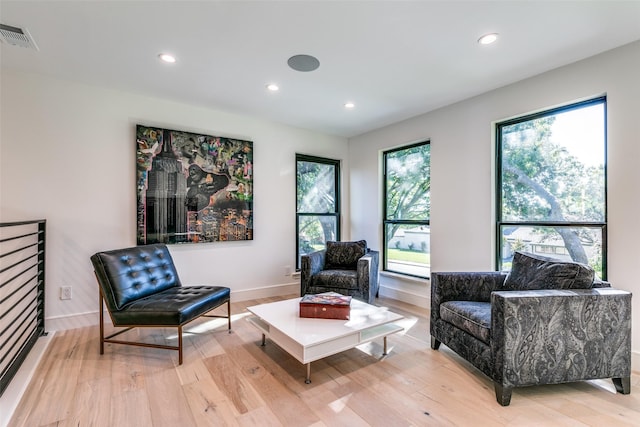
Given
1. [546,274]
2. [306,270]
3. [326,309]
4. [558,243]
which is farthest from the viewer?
[306,270]

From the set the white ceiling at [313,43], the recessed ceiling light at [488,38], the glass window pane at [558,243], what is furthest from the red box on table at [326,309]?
the recessed ceiling light at [488,38]

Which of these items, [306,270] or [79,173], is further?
[306,270]

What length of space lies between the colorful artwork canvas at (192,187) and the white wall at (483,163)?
1.84m

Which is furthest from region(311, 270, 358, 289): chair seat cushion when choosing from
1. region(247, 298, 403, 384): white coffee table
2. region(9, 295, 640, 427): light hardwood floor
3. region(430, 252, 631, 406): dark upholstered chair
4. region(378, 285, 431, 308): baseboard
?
region(430, 252, 631, 406): dark upholstered chair

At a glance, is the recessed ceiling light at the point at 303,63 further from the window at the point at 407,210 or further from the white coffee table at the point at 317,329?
the white coffee table at the point at 317,329

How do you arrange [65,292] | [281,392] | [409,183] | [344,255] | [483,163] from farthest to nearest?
[409,183] → [344,255] → [483,163] → [65,292] → [281,392]

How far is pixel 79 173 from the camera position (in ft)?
9.45

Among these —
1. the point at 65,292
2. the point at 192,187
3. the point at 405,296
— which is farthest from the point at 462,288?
the point at 65,292

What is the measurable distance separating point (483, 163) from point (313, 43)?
2102 mm

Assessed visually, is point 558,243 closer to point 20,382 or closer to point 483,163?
point 483,163

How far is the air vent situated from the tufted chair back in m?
1.63

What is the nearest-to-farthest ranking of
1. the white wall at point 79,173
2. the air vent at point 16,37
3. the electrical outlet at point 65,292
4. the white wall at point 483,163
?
the air vent at point 16,37 → the white wall at point 483,163 → the white wall at point 79,173 → the electrical outlet at point 65,292

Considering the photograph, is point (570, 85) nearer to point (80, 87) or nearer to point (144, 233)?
point (144, 233)

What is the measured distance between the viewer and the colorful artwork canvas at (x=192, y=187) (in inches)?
124
